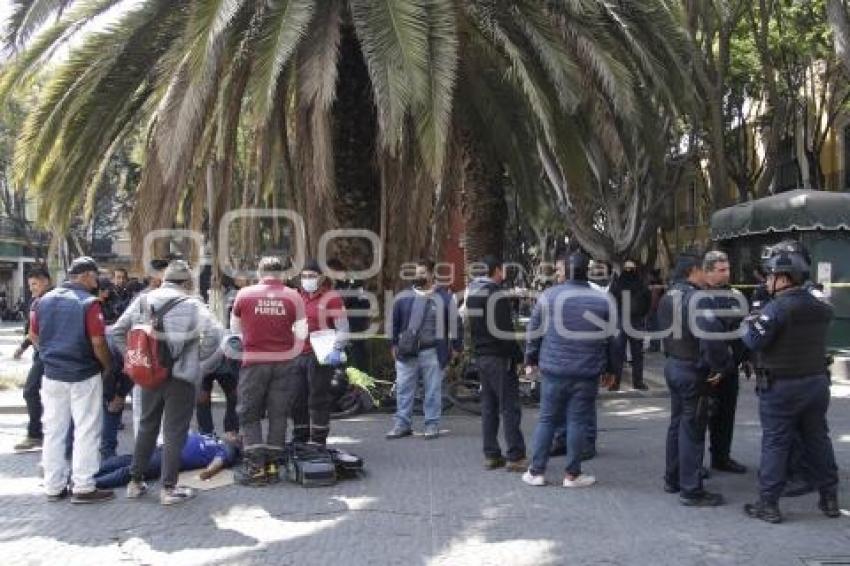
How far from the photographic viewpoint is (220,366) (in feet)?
26.8

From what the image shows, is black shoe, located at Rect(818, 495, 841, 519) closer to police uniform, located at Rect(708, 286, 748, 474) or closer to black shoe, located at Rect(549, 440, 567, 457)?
police uniform, located at Rect(708, 286, 748, 474)

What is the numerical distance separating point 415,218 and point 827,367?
6250 millimetres

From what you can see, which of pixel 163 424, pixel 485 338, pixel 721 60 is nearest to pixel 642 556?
pixel 485 338

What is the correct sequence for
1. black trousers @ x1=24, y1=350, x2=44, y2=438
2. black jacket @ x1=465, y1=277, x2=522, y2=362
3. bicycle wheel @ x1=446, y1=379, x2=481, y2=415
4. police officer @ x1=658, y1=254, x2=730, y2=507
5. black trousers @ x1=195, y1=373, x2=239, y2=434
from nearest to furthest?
1. police officer @ x1=658, y1=254, x2=730, y2=507
2. black jacket @ x1=465, y1=277, x2=522, y2=362
3. black trousers @ x1=195, y1=373, x2=239, y2=434
4. black trousers @ x1=24, y1=350, x2=44, y2=438
5. bicycle wheel @ x1=446, y1=379, x2=481, y2=415

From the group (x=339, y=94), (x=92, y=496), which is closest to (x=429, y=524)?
(x=92, y=496)

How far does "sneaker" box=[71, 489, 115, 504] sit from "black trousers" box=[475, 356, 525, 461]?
2915 millimetres

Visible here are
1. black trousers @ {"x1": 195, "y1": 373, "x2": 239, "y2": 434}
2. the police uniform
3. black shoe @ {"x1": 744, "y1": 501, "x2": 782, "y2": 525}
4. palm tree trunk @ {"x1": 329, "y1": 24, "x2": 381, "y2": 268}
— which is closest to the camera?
black shoe @ {"x1": 744, "y1": 501, "x2": 782, "y2": 525}

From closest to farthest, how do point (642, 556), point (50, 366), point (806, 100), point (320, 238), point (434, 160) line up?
point (642, 556) < point (50, 366) < point (434, 160) < point (320, 238) < point (806, 100)

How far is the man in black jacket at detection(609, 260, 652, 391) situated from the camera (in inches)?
458

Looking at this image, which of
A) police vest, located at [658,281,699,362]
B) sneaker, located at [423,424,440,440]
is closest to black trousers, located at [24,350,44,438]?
sneaker, located at [423,424,440,440]

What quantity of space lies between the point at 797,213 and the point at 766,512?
10.5m

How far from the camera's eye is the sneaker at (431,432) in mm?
8867

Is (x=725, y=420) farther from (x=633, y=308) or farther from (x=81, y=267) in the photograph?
A: (x=81, y=267)

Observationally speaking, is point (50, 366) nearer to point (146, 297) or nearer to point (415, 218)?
point (146, 297)
